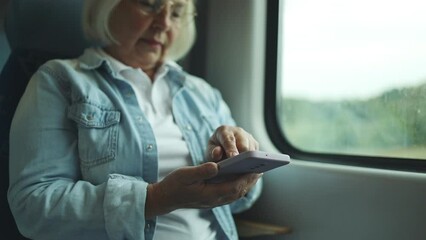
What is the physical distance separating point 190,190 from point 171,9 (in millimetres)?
523

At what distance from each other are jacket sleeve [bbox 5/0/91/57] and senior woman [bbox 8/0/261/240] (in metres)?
0.04

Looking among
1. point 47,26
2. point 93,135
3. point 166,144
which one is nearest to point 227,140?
point 166,144

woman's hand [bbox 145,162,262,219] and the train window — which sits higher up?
the train window

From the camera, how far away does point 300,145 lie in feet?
4.41

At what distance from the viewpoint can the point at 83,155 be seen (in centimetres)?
98

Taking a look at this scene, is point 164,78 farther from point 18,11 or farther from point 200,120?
point 18,11

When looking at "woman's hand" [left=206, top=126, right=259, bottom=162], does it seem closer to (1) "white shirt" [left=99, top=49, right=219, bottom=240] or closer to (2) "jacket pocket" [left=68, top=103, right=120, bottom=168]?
(1) "white shirt" [left=99, top=49, right=219, bottom=240]

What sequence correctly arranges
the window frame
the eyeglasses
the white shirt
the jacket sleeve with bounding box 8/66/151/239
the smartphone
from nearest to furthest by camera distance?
1. the smartphone
2. the jacket sleeve with bounding box 8/66/151/239
3. the white shirt
4. the eyeglasses
5. the window frame

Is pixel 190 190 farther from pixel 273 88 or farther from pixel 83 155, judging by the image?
pixel 273 88

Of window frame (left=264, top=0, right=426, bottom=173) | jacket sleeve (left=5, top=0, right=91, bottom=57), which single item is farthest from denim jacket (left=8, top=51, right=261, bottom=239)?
window frame (left=264, top=0, right=426, bottom=173)

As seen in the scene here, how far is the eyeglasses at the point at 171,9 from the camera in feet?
3.79

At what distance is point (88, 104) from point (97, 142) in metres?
0.08

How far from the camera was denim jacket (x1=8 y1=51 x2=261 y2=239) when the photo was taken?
0.89 m

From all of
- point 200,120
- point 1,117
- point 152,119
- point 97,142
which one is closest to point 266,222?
point 200,120
